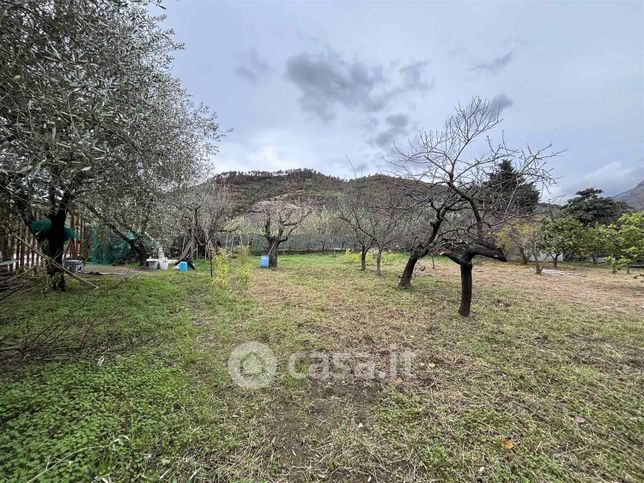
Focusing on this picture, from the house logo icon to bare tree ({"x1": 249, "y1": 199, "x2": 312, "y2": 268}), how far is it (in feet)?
25.6

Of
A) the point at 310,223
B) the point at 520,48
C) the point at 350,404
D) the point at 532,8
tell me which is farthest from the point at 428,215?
the point at 310,223

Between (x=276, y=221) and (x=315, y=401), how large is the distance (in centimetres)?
1059

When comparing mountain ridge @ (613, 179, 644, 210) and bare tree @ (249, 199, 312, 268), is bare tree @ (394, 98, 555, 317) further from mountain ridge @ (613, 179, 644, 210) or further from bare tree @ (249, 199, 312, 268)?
mountain ridge @ (613, 179, 644, 210)

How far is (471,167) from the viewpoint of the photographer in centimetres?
456

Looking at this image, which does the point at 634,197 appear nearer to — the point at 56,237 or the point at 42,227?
the point at 56,237

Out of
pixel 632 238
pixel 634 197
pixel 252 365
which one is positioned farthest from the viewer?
pixel 634 197

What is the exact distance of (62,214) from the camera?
465 cm

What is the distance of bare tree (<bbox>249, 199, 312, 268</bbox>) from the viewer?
11.1 m

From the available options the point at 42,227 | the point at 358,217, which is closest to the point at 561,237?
the point at 358,217

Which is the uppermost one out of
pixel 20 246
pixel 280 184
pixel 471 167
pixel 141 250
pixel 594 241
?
pixel 280 184

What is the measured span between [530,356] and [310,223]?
1568 cm

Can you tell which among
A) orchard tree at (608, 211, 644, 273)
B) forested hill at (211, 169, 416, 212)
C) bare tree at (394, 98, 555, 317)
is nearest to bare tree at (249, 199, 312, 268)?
forested hill at (211, 169, 416, 212)

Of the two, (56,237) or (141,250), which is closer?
(56,237)

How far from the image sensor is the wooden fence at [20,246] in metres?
2.05
